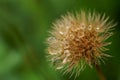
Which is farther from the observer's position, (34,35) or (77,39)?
(34,35)

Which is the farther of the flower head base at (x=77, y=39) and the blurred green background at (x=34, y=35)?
the blurred green background at (x=34, y=35)

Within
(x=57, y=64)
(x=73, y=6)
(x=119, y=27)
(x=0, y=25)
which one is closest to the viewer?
(x=57, y=64)

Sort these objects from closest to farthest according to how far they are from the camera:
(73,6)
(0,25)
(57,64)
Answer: (57,64)
(73,6)
(0,25)

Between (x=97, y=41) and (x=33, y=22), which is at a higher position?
(x=33, y=22)

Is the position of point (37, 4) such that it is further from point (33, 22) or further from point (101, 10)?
point (101, 10)

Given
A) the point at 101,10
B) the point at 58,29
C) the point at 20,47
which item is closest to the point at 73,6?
the point at 101,10

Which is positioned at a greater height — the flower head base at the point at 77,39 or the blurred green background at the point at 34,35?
the blurred green background at the point at 34,35
